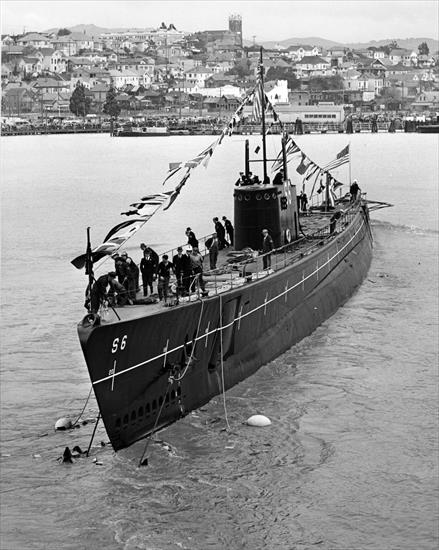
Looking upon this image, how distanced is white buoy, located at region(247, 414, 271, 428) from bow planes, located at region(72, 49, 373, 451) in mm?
1216

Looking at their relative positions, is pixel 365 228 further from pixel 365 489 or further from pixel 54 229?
pixel 365 489

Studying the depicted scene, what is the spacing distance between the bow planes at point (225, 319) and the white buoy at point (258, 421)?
1216 millimetres

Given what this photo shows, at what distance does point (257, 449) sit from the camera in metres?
22.8

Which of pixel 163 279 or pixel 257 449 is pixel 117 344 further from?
pixel 257 449

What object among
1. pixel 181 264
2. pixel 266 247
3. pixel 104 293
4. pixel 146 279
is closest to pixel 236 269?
pixel 266 247

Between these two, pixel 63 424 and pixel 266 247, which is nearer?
pixel 63 424

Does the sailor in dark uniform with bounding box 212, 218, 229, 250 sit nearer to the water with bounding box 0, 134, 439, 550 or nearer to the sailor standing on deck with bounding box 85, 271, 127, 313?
the water with bounding box 0, 134, 439, 550

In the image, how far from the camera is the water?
19594 mm

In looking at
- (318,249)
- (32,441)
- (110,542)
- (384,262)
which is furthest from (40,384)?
(384,262)

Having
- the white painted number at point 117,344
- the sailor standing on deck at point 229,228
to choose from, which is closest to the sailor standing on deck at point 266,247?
the sailor standing on deck at point 229,228

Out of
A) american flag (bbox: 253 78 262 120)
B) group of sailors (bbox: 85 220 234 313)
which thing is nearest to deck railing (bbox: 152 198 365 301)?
group of sailors (bbox: 85 220 234 313)

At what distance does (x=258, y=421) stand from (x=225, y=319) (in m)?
2.64

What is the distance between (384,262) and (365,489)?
92.0ft

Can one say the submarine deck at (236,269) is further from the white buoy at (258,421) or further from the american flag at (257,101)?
the american flag at (257,101)
